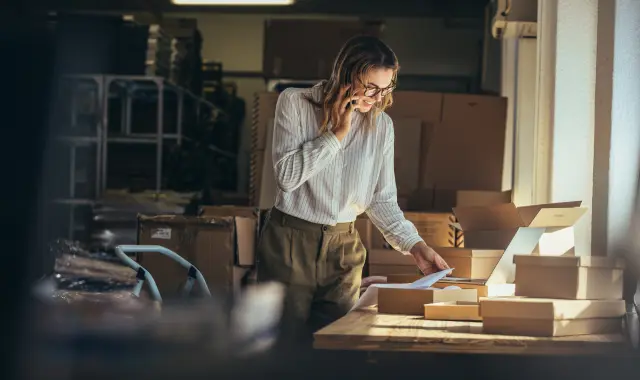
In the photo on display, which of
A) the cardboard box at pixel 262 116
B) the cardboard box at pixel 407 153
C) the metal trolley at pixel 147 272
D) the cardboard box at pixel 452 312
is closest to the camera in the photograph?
the cardboard box at pixel 452 312

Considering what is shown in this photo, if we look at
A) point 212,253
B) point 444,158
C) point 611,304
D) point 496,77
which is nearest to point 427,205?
point 444,158

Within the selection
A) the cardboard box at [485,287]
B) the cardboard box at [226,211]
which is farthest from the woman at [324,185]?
the cardboard box at [226,211]

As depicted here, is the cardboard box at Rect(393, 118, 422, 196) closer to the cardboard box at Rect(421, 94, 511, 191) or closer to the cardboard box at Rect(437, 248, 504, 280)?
the cardboard box at Rect(421, 94, 511, 191)

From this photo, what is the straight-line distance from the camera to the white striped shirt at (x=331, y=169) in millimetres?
2500

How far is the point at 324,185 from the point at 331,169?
2.0 inches

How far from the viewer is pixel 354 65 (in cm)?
251

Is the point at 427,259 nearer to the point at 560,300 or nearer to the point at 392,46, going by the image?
the point at 560,300

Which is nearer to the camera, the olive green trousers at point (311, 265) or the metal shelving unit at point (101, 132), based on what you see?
the olive green trousers at point (311, 265)

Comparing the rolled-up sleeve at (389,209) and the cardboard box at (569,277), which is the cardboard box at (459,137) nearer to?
the rolled-up sleeve at (389,209)

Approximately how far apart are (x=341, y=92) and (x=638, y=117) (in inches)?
34.6

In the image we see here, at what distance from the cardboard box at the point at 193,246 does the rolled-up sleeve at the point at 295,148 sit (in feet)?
7.16

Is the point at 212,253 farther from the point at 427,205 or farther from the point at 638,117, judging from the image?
the point at 638,117

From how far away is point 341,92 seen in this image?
2.56 metres

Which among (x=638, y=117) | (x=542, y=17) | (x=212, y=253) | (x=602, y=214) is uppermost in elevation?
(x=542, y=17)
